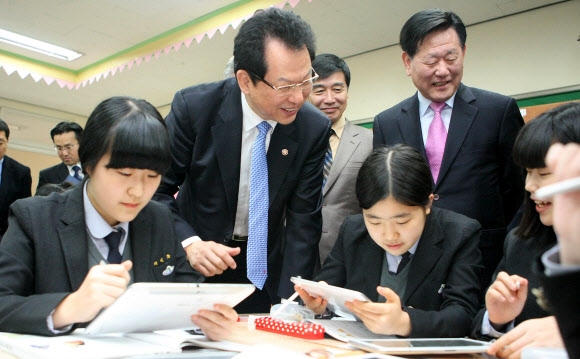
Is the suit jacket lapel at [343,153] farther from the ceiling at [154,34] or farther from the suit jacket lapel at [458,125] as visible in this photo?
the ceiling at [154,34]

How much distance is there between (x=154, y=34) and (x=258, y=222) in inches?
171

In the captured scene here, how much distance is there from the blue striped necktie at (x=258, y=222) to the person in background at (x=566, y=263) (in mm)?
1411

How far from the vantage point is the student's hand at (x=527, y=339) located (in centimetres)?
102

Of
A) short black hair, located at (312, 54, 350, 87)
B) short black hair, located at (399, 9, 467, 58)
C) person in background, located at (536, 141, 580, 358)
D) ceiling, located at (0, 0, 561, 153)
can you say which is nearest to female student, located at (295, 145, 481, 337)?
short black hair, located at (399, 9, 467, 58)

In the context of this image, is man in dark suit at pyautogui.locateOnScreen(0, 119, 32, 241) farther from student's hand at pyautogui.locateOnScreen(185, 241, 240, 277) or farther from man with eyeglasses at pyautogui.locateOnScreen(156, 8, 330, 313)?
student's hand at pyautogui.locateOnScreen(185, 241, 240, 277)

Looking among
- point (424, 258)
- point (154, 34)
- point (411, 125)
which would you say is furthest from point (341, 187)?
A: point (154, 34)

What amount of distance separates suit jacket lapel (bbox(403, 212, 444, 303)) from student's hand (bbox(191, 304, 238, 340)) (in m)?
0.59

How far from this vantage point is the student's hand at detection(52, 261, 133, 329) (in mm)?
1018

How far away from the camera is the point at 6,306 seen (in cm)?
108

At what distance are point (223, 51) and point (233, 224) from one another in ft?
13.3

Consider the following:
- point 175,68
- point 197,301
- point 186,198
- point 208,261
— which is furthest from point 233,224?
point 175,68

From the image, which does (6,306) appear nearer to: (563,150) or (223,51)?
(563,150)

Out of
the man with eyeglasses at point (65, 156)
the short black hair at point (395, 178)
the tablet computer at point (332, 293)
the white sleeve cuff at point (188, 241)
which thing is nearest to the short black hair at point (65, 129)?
the man with eyeglasses at point (65, 156)

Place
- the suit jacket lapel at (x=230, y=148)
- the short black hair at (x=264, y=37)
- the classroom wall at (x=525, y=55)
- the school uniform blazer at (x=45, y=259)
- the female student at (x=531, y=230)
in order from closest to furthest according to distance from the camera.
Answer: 1. the school uniform blazer at (x=45, y=259)
2. the female student at (x=531, y=230)
3. the short black hair at (x=264, y=37)
4. the suit jacket lapel at (x=230, y=148)
5. the classroom wall at (x=525, y=55)
